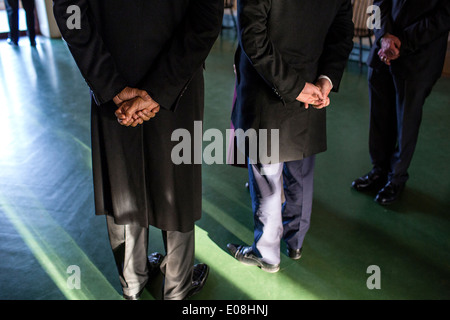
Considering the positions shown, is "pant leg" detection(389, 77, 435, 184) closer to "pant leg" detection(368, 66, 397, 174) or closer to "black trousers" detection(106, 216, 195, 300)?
"pant leg" detection(368, 66, 397, 174)

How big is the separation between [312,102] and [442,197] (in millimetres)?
1598

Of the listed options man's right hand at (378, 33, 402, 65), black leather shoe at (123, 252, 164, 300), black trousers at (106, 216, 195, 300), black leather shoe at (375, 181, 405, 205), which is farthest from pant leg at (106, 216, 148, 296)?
man's right hand at (378, 33, 402, 65)

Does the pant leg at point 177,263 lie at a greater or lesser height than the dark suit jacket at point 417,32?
lesser

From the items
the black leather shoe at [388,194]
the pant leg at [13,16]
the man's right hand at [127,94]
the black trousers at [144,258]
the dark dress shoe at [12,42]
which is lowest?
the black leather shoe at [388,194]

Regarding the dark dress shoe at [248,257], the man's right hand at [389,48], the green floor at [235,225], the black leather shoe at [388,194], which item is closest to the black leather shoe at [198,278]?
the green floor at [235,225]

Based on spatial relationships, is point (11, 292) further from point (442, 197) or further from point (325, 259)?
point (442, 197)

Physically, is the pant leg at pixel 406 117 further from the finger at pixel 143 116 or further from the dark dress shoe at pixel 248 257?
the finger at pixel 143 116

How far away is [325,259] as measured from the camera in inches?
89.8

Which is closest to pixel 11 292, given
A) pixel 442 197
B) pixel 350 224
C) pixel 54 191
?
pixel 54 191

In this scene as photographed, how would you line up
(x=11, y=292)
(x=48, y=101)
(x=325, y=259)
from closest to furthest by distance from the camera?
(x=11, y=292)
(x=325, y=259)
(x=48, y=101)

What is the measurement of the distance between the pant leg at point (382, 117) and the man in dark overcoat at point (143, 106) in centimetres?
155

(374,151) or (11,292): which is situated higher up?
(374,151)

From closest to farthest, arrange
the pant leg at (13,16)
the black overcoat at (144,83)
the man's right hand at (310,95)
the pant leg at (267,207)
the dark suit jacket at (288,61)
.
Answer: the black overcoat at (144,83), the dark suit jacket at (288,61), the man's right hand at (310,95), the pant leg at (267,207), the pant leg at (13,16)

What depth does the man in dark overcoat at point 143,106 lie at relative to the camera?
1467mm
